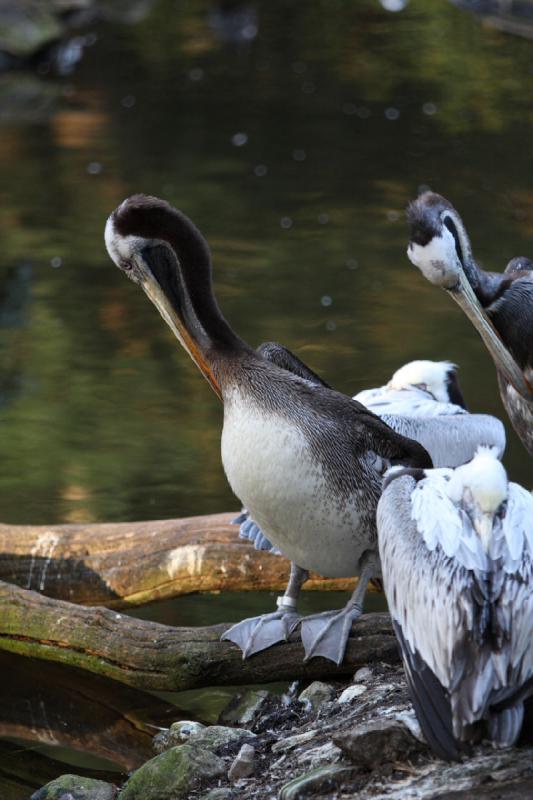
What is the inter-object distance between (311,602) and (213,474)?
1.39 metres

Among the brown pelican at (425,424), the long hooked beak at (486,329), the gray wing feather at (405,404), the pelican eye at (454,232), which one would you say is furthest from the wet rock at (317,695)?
the pelican eye at (454,232)

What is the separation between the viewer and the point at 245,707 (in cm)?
428

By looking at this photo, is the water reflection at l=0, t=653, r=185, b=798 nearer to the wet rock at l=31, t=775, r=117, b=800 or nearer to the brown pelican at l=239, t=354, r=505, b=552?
the wet rock at l=31, t=775, r=117, b=800

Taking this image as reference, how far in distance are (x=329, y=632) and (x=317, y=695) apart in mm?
196

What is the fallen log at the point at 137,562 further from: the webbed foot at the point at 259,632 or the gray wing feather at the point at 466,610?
the gray wing feather at the point at 466,610

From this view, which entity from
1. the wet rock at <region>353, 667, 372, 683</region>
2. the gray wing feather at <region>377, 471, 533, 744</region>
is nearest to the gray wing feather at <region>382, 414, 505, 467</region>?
the wet rock at <region>353, 667, 372, 683</region>

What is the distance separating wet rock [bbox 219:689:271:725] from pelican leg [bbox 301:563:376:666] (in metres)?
0.32

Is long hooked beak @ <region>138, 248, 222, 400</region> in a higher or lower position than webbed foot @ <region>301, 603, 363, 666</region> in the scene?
higher

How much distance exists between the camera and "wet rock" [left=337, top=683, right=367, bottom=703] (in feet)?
12.3

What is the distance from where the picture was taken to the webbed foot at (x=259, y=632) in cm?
393

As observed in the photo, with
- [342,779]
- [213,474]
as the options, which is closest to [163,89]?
[213,474]

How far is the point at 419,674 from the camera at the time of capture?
3.11 metres

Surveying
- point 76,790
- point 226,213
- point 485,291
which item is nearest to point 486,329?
point 485,291

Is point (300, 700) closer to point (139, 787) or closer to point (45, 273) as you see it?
point (139, 787)
